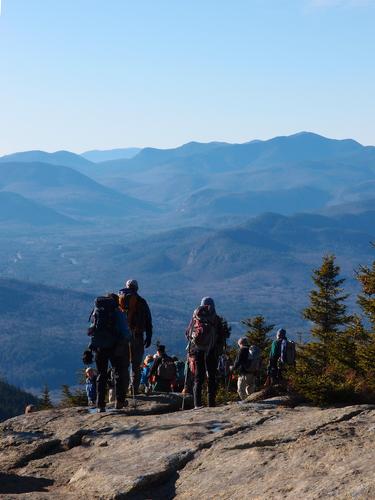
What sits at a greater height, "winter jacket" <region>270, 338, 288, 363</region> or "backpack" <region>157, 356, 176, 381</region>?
"winter jacket" <region>270, 338, 288, 363</region>

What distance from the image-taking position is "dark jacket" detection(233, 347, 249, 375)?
16625 millimetres

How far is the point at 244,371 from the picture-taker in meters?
16.7

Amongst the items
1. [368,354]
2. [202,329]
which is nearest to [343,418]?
[368,354]

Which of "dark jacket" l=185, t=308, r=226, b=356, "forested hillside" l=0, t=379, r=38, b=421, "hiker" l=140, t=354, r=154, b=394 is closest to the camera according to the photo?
"dark jacket" l=185, t=308, r=226, b=356

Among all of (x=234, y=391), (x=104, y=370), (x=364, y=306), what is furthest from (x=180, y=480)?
(x=234, y=391)

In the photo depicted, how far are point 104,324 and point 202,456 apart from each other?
163 inches

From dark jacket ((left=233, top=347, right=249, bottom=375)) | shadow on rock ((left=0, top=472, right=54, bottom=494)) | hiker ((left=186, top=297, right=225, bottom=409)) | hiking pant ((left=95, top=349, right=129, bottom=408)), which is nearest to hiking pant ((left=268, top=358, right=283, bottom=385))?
dark jacket ((left=233, top=347, right=249, bottom=375))

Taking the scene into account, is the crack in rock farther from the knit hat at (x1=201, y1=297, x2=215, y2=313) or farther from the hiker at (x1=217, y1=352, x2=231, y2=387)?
the hiker at (x1=217, y1=352, x2=231, y2=387)

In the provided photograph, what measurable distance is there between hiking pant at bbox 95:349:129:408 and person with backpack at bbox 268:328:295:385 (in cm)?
405

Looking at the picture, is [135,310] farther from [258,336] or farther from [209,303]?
[258,336]

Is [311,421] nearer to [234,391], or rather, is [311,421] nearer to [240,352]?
[240,352]

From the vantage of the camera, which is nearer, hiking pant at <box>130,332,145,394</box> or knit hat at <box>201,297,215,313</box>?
knit hat at <box>201,297,215,313</box>

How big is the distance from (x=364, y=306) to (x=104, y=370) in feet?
15.9

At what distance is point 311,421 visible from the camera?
1071 centimetres
